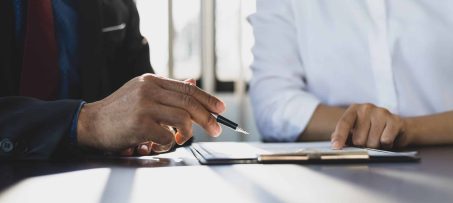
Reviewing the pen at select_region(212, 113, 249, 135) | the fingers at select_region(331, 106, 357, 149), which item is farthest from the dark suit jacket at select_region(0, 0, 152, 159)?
the fingers at select_region(331, 106, 357, 149)

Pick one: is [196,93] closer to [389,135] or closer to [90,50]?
[389,135]

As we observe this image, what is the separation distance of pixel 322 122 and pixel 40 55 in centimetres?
65

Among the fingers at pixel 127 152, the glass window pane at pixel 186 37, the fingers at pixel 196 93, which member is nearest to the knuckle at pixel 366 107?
the fingers at pixel 196 93

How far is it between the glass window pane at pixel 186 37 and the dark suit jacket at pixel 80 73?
43.2 inches

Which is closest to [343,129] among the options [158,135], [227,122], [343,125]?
[343,125]

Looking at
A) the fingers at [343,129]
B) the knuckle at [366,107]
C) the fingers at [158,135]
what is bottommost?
the fingers at [343,129]

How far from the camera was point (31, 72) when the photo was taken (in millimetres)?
1229

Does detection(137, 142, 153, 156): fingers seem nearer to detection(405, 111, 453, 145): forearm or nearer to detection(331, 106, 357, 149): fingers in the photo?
detection(331, 106, 357, 149): fingers

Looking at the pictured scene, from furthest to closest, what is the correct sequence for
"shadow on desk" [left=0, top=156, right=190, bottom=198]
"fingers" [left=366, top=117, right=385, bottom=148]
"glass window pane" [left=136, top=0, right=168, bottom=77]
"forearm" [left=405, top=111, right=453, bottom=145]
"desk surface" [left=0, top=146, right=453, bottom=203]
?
"glass window pane" [left=136, top=0, right=168, bottom=77] < "forearm" [left=405, top=111, right=453, bottom=145] < "fingers" [left=366, top=117, right=385, bottom=148] < "shadow on desk" [left=0, top=156, right=190, bottom=198] < "desk surface" [left=0, top=146, right=453, bottom=203]

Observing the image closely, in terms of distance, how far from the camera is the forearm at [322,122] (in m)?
1.35

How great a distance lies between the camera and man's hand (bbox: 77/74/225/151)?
2.94 feet

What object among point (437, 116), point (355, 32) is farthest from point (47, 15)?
point (437, 116)

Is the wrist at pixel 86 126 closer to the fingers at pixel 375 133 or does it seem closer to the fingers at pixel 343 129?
the fingers at pixel 343 129

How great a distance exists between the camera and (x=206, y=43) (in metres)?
2.72
